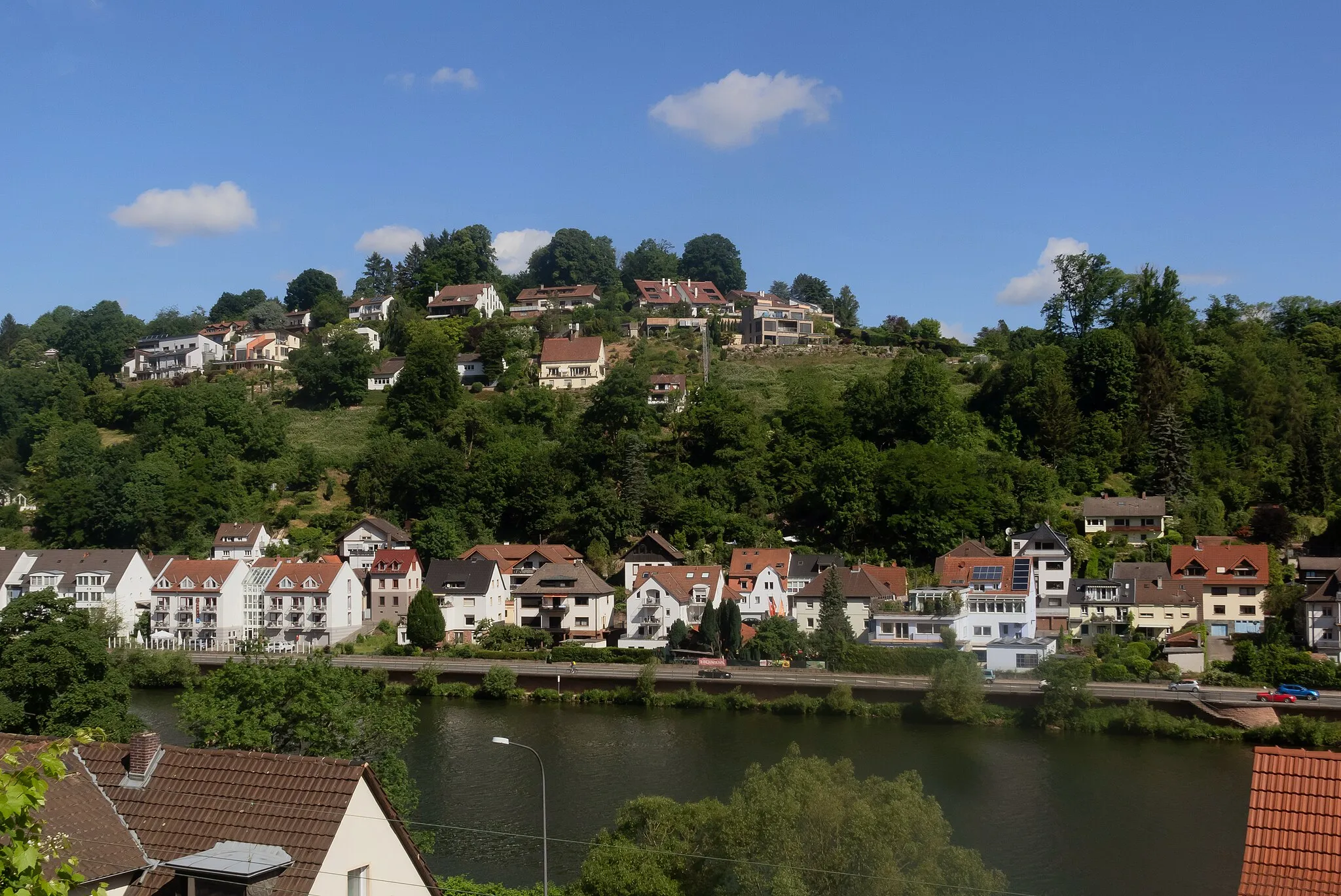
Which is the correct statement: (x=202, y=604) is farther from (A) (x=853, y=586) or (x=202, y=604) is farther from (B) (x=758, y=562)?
(A) (x=853, y=586)

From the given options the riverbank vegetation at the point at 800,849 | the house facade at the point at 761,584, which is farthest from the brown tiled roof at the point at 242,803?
the house facade at the point at 761,584

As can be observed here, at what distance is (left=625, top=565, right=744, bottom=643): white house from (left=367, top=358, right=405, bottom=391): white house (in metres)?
30.4

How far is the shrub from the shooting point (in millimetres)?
33719

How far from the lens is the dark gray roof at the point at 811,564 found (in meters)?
40.2

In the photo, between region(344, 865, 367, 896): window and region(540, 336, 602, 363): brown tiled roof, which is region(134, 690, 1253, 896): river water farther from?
region(540, 336, 602, 363): brown tiled roof

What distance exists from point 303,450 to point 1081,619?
37.0 meters

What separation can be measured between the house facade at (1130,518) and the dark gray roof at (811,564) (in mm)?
9958

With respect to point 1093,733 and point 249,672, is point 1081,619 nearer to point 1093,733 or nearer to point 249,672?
point 1093,733

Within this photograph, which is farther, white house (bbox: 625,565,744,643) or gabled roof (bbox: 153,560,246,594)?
gabled roof (bbox: 153,560,246,594)

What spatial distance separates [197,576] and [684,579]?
19365mm

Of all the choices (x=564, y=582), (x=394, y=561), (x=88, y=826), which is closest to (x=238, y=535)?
(x=394, y=561)

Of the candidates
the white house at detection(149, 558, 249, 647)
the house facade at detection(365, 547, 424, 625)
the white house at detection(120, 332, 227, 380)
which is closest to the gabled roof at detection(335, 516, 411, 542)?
the house facade at detection(365, 547, 424, 625)

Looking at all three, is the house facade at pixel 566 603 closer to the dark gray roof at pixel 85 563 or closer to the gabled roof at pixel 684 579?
the gabled roof at pixel 684 579

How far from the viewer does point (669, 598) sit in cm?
3816
